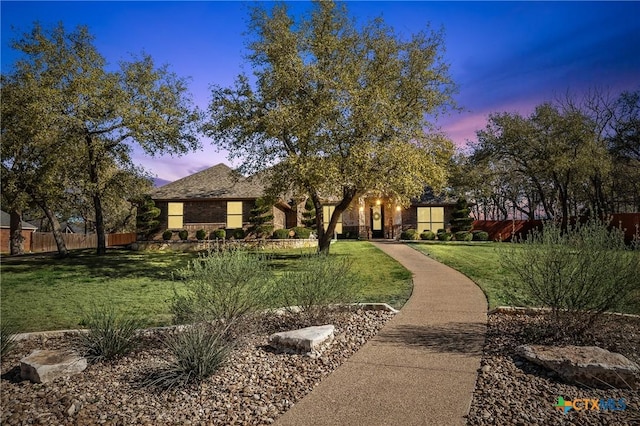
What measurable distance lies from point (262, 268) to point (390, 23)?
12.2 metres

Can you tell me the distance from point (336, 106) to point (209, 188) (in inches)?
583

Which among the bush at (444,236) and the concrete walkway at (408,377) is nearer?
the concrete walkway at (408,377)

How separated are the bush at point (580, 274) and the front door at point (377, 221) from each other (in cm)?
2437

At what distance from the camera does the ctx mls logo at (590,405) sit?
3.45 m

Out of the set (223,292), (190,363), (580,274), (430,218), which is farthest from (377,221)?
(190,363)

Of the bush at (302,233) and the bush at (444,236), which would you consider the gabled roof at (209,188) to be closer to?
the bush at (302,233)

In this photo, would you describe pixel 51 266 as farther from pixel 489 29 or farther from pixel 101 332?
pixel 489 29

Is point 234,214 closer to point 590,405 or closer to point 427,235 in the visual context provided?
point 427,235

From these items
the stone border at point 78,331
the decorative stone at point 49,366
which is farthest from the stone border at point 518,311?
the decorative stone at point 49,366

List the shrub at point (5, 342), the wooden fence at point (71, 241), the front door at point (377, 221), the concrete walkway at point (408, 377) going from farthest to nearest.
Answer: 1. the front door at point (377, 221)
2. the wooden fence at point (71, 241)
3. the shrub at point (5, 342)
4. the concrete walkway at point (408, 377)

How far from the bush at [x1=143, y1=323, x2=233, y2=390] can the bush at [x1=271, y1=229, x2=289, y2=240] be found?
1840cm

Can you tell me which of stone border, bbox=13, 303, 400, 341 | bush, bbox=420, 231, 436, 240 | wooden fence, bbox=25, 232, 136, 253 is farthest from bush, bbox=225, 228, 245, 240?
stone border, bbox=13, 303, 400, 341

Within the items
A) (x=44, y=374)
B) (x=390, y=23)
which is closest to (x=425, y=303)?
(x=44, y=374)

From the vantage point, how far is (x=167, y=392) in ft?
13.1
